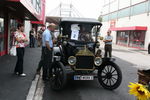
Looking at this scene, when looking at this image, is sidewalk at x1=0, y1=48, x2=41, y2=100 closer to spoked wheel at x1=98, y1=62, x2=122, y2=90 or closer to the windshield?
the windshield

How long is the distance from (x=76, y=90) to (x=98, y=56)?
1.25 metres

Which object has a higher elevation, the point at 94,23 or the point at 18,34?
the point at 94,23

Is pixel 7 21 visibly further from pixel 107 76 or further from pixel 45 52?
pixel 107 76

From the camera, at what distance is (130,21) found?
3155cm

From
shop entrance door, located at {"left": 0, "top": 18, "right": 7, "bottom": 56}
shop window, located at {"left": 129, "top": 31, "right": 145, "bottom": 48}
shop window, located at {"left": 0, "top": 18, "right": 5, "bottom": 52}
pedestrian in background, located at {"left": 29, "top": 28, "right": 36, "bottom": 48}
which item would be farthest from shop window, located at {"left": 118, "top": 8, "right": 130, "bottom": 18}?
shop window, located at {"left": 0, "top": 18, "right": 5, "bottom": 52}

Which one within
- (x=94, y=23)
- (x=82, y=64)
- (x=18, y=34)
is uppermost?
(x=94, y=23)

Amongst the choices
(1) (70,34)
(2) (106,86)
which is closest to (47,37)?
(1) (70,34)

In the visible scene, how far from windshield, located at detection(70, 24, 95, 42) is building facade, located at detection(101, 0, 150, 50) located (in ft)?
66.8

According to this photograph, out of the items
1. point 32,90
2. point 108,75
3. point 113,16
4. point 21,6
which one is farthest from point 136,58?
point 113,16

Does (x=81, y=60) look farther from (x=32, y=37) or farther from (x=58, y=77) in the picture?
(x=32, y=37)

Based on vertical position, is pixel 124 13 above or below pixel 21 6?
above

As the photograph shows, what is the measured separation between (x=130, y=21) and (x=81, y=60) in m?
28.0

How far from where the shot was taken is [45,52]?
5.91 metres

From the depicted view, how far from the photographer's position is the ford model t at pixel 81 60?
17.5 ft
